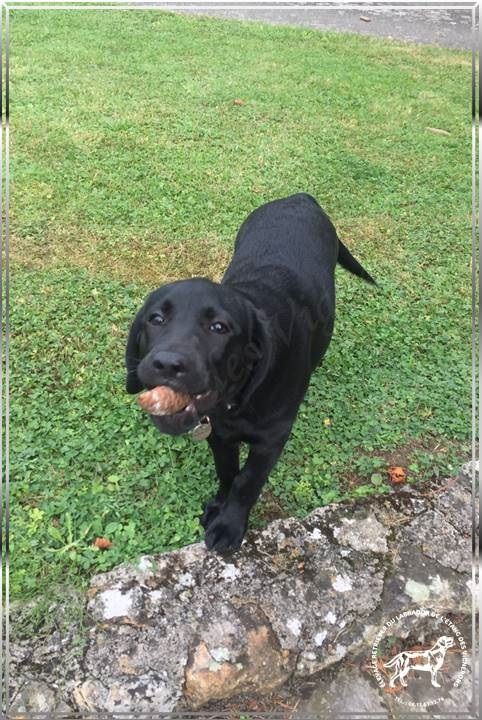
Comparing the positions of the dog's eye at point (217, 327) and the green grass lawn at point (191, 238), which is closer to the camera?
the dog's eye at point (217, 327)

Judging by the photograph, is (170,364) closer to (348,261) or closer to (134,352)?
(134,352)

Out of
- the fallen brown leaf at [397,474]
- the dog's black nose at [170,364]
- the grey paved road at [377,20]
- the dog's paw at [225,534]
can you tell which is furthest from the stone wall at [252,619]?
the grey paved road at [377,20]

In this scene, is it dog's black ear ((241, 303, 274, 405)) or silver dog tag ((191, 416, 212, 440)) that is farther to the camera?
silver dog tag ((191, 416, 212, 440))

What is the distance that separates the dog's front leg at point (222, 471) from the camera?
2.67 meters

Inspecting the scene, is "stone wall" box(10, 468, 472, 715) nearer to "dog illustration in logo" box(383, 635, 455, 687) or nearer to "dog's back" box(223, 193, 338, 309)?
"dog illustration in logo" box(383, 635, 455, 687)

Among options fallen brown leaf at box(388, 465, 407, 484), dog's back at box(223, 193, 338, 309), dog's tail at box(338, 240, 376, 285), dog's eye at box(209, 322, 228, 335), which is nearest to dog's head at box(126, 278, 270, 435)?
dog's eye at box(209, 322, 228, 335)

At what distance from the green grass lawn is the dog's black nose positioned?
1.06 metres

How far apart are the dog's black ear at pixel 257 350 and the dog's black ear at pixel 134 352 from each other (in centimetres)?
43

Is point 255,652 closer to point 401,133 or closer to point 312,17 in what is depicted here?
point 401,133

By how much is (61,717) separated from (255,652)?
728 mm

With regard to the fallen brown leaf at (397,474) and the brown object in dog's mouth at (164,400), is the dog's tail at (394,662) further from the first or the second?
the brown object in dog's mouth at (164,400)

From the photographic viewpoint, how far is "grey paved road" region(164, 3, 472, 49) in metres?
9.48

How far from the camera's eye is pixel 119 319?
3840 millimetres

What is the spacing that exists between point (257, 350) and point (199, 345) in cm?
30
